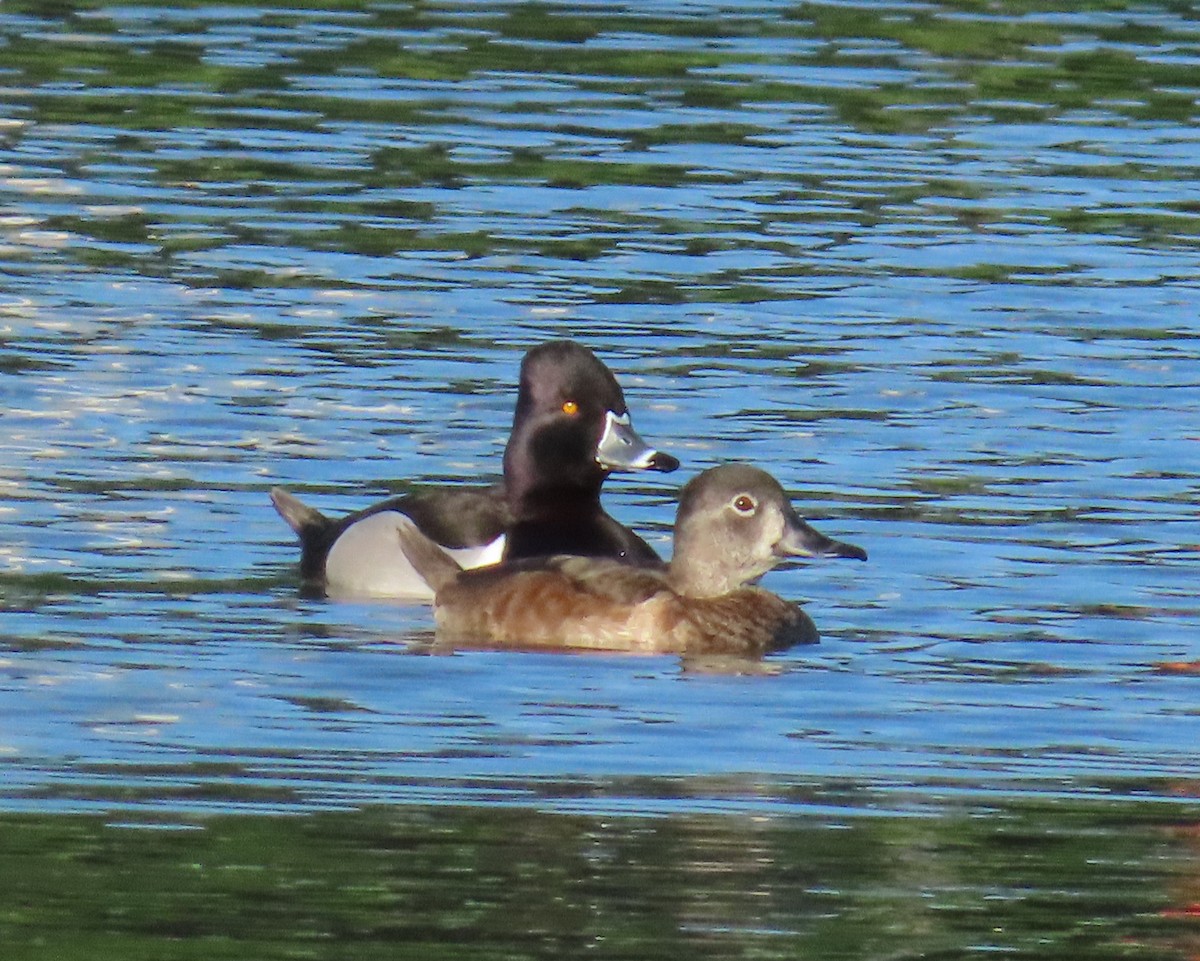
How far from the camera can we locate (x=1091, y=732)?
1032 centimetres

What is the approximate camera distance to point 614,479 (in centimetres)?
1557

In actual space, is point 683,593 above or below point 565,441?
below

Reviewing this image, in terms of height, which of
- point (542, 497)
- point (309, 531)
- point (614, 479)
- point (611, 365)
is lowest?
point (614, 479)

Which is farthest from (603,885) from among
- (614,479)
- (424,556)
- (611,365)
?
(611,365)

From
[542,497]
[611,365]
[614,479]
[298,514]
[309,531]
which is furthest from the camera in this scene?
[611,365]

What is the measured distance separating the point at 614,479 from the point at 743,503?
339 centimetres

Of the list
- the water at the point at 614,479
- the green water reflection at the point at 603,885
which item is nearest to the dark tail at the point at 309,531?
the water at the point at 614,479

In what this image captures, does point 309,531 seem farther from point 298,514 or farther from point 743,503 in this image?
point 743,503

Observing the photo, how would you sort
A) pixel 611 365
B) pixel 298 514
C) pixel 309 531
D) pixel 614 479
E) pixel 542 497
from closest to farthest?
pixel 309 531 → pixel 298 514 → pixel 542 497 → pixel 614 479 → pixel 611 365

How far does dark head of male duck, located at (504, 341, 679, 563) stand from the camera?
43.9 ft

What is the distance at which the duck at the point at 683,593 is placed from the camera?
12.0 metres

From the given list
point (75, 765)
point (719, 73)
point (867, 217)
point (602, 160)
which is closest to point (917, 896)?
point (75, 765)

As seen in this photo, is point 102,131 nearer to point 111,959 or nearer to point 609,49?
point 609,49

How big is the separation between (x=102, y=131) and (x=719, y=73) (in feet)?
16.9
